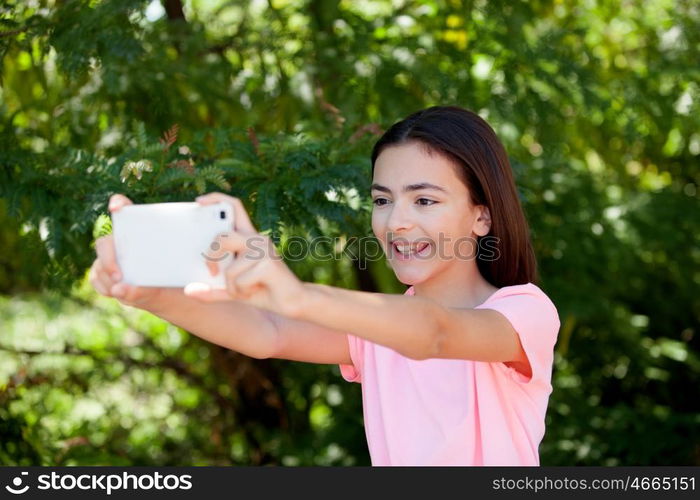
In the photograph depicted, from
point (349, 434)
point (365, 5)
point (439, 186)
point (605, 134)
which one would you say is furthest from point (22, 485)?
point (605, 134)

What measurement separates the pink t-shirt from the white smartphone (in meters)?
0.65

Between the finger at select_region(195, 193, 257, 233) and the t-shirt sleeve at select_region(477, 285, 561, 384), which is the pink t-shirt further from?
the finger at select_region(195, 193, 257, 233)

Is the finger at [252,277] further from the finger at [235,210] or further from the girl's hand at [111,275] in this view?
the girl's hand at [111,275]

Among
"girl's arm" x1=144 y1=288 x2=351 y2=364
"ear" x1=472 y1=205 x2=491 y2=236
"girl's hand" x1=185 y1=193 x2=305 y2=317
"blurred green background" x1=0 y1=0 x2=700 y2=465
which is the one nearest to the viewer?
"girl's hand" x1=185 y1=193 x2=305 y2=317

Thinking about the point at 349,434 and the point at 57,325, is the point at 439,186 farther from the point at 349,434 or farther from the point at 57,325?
the point at 57,325

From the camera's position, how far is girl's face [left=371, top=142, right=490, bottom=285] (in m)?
1.94

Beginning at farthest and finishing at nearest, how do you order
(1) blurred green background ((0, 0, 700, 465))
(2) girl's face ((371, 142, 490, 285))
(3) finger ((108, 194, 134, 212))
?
(1) blurred green background ((0, 0, 700, 465))
(2) girl's face ((371, 142, 490, 285))
(3) finger ((108, 194, 134, 212))

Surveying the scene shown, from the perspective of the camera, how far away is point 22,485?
2.33m

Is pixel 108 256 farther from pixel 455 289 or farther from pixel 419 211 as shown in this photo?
pixel 455 289

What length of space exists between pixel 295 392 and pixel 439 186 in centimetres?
265

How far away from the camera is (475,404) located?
1.86 meters

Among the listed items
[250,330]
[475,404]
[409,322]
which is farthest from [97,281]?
[475,404]

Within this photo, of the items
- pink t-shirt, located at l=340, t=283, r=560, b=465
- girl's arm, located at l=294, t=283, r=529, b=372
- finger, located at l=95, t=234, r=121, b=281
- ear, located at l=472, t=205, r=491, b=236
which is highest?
ear, located at l=472, t=205, r=491, b=236

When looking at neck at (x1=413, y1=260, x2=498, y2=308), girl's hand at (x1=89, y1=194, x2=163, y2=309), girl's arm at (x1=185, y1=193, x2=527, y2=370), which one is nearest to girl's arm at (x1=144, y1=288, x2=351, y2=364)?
girl's hand at (x1=89, y1=194, x2=163, y2=309)
